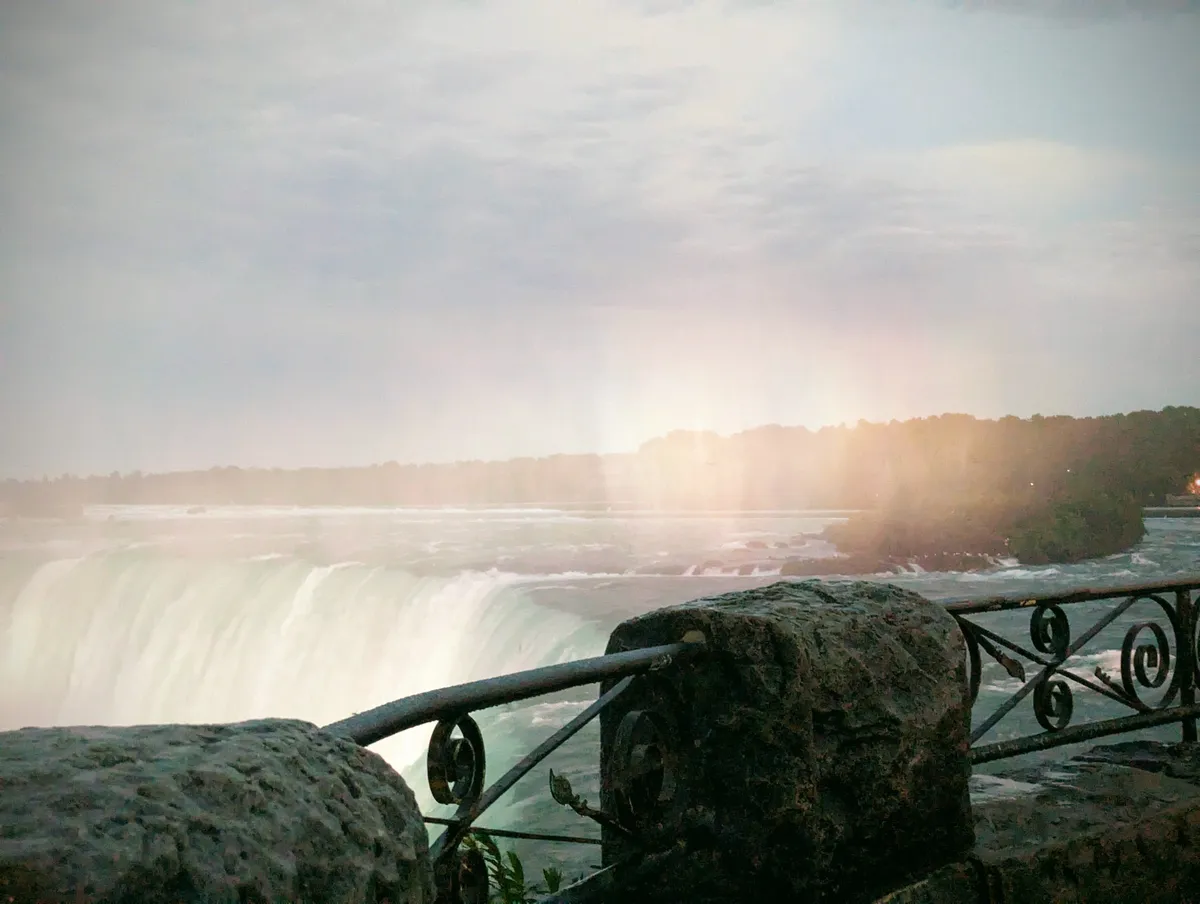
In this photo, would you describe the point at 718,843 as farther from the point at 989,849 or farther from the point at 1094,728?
the point at 1094,728

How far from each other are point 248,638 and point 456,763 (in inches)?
870

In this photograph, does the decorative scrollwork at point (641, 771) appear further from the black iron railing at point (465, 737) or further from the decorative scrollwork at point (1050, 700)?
the decorative scrollwork at point (1050, 700)

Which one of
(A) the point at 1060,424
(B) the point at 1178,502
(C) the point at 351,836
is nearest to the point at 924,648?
(C) the point at 351,836

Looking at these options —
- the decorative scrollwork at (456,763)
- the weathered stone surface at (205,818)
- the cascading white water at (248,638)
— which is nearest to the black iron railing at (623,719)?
the decorative scrollwork at (456,763)

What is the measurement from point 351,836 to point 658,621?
0.99 meters

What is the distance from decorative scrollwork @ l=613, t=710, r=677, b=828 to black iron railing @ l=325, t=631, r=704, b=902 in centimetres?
5

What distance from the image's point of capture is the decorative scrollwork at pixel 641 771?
5.89ft

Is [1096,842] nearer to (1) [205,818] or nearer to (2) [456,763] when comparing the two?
(2) [456,763]

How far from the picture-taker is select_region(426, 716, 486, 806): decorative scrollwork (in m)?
1.41

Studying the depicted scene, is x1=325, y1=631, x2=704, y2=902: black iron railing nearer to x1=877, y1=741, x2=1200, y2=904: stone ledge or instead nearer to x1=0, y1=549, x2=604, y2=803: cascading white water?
x1=877, y1=741, x2=1200, y2=904: stone ledge

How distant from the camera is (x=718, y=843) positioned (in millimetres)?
1788

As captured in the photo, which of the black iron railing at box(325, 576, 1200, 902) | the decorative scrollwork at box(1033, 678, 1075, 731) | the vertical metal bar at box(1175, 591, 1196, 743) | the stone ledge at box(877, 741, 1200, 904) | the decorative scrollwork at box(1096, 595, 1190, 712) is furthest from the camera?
the vertical metal bar at box(1175, 591, 1196, 743)

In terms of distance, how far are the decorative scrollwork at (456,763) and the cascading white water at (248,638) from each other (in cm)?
1165

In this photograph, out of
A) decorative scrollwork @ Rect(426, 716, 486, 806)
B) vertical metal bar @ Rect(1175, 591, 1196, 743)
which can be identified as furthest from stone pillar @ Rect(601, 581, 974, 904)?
vertical metal bar @ Rect(1175, 591, 1196, 743)
